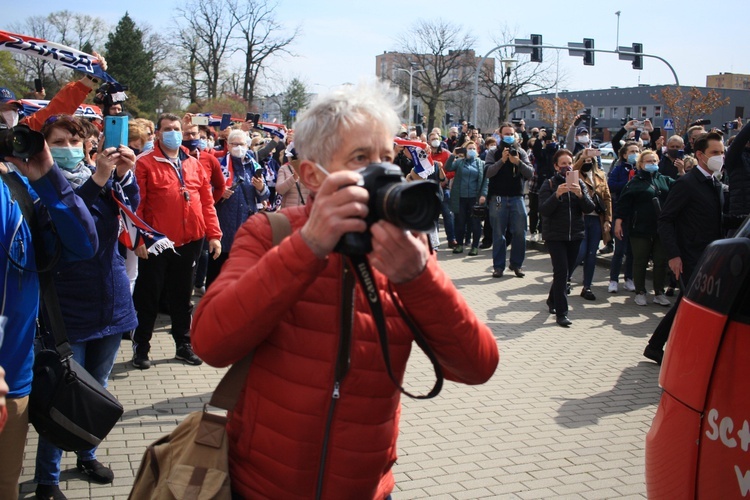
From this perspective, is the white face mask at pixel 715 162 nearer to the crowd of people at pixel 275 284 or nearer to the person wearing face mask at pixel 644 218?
the crowd of people at pixel 275 284

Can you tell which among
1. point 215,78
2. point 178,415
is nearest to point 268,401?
point 178,415

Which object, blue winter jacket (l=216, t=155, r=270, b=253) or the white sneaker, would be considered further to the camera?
the white sneaker

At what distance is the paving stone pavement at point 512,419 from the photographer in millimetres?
4883

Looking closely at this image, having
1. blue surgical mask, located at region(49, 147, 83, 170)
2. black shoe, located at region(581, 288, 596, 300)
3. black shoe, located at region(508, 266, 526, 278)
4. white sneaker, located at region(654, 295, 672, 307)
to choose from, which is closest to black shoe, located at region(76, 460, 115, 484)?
blue surgical mask, located at region(49, 147, 83, 170)

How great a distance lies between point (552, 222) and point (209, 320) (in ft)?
27.3

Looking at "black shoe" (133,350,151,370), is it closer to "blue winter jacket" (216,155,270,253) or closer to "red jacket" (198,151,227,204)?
"red jacket" (198,151,227,204)

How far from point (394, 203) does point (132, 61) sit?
225ft

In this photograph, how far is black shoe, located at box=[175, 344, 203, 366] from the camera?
24.3ft

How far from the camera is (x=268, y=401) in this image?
6.73 ft

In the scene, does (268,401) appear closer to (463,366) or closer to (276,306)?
(276,306)

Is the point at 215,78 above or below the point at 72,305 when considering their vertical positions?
above

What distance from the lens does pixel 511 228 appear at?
514 inches

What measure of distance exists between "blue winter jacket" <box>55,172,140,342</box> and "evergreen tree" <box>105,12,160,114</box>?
62477 millimetres

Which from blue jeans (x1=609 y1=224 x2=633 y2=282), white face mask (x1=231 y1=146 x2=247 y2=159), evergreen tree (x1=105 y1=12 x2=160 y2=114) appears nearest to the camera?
white face mask (x1=231 y1=146 x2=247 y2=159)
